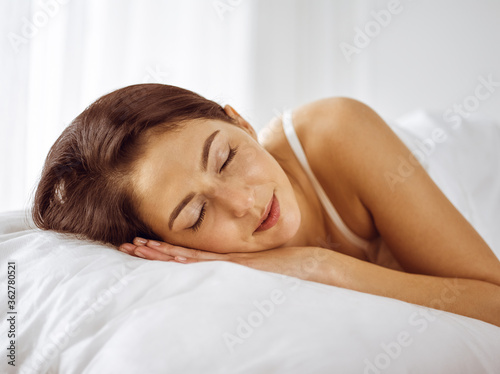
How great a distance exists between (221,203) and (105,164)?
273 mm

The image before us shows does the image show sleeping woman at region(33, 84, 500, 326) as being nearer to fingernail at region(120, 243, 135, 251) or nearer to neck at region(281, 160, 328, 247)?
fingernail at region(120, 243, 135, 251)

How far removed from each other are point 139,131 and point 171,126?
0.07 meters

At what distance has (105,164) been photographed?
3.48ft

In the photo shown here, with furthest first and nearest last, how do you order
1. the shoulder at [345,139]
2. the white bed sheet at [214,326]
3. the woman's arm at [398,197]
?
the shoulder at [345,139]
the woman's arm at [398,197]
the white bed sheet at [214,326]

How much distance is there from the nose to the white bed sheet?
9.0 inches

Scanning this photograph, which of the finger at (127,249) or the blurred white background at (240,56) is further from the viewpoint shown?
the blurred white background at (240,56)

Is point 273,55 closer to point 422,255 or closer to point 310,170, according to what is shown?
point 310,170

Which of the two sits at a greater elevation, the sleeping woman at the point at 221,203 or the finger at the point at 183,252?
the sleeping woman at the point at 221,203

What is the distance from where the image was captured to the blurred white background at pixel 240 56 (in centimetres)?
182

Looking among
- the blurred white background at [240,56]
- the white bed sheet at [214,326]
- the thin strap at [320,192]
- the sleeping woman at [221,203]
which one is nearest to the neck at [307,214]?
the thin strap at [320,192]

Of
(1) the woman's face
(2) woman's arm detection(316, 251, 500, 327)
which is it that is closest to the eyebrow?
(1) the woman's face

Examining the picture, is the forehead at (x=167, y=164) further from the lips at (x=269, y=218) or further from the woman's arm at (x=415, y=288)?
the woman's arm at (x=415, y=288)

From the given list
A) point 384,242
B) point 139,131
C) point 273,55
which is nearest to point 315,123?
point 384,242

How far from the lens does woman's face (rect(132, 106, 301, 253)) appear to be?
1.01 metres
